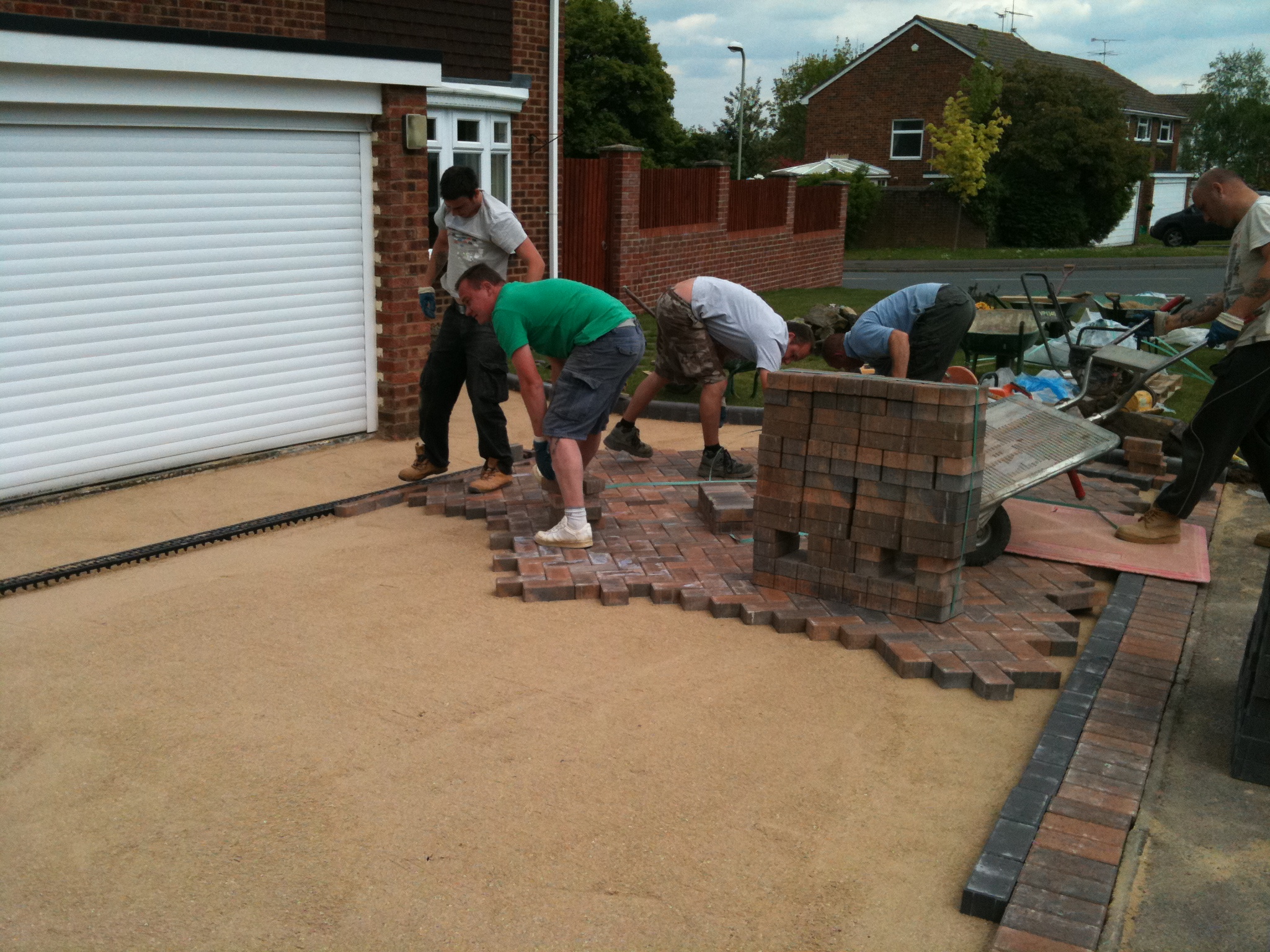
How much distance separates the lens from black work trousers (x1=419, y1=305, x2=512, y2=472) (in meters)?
7.30

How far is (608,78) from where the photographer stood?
114 ft

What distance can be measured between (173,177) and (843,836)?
19.9 ft

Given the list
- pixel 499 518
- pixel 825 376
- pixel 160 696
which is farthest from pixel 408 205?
pixel 160 696

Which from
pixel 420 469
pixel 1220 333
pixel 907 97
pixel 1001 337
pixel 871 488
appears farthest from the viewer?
pixel 907 97

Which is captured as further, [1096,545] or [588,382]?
[1096,545]

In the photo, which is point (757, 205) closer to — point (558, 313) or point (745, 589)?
point (558, 313)

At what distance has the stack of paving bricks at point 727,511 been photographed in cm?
664

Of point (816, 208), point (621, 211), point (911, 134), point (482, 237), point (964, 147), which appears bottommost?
point (482, 237)

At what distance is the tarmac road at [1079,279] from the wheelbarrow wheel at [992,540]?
17.4m

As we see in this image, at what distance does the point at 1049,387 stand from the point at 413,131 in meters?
5.20

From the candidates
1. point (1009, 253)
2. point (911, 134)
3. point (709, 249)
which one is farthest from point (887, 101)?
point (709, 249)

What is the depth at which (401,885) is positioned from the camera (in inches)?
136

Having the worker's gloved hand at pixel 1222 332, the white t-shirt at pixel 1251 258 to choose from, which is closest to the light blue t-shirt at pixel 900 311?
the worker's gloved hand at pixel 1222 332

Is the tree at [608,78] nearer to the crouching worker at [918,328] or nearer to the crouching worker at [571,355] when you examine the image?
the crouching worker at [918,328]
